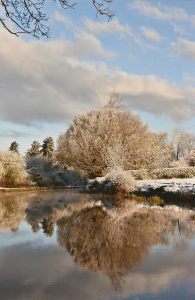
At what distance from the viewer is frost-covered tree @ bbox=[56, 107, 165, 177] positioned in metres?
47.4

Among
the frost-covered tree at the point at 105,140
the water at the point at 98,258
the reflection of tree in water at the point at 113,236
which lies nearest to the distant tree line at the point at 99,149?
the frost-covered tree at the point at 105,140

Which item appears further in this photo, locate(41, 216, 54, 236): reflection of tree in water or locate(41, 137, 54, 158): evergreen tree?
locate(41, 137, 54, 158): evergreen tree

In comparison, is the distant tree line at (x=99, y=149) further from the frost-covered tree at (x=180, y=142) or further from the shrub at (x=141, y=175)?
the frost-covered tree at (x=180, y=142)

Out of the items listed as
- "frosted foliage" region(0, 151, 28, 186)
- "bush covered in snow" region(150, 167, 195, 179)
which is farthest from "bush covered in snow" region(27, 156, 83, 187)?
"bush covered in snow" region(150, 167, 195, 179)

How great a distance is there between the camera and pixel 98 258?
9625 mm

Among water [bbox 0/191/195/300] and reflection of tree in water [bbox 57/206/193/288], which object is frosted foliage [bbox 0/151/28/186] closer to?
reflection of tree in water [bbox 57/206/193/288]

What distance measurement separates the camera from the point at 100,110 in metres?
51.2

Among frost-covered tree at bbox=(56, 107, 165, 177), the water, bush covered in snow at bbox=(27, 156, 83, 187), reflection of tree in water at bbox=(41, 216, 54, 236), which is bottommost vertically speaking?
the water

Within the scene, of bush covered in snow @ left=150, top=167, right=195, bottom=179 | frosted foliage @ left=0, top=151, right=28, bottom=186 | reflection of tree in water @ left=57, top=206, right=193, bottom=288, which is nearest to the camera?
reflection of tree in water @ left=57, top=206, right=193, bottom=288

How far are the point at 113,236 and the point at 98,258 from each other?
2893 mm

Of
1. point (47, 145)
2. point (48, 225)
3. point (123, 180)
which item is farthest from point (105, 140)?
point (47, 145)

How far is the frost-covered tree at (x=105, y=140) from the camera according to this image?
47375mm

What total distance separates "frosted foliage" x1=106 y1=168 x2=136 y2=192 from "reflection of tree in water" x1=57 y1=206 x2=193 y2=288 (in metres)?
11.1

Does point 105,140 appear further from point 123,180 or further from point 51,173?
point 123,180
